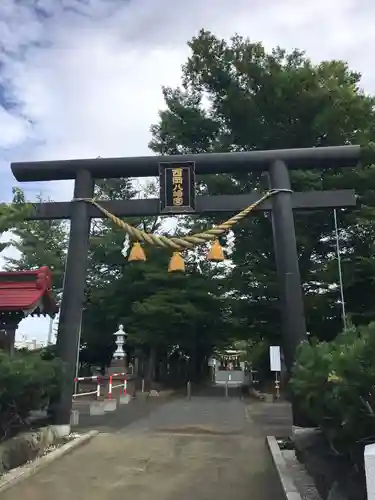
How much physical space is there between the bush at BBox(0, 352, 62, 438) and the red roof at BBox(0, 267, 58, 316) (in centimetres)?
371

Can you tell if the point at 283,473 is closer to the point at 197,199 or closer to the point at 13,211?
the point at 13,211

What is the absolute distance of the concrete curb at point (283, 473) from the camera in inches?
228

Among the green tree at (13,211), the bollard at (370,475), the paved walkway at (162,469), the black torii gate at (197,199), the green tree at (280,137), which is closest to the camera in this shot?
the bollard at (370,475)

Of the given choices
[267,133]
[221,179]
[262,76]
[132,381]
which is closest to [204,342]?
[132,381]

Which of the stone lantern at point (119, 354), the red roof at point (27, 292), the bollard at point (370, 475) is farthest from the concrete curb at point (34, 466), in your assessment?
the stone lantern at point (119, 354)

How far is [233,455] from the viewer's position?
28.6 ft

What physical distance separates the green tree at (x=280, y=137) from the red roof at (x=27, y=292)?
983cm

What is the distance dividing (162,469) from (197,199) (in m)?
5.98

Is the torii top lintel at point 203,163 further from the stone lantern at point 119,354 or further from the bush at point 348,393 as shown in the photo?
the stone lantern at point 119,354

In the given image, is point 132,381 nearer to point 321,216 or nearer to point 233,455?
point 321,216

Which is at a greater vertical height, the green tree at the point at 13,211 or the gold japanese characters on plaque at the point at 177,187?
the gold japanese characters on plaque at the point at 177,187

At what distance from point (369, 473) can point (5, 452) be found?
6116 millimetres

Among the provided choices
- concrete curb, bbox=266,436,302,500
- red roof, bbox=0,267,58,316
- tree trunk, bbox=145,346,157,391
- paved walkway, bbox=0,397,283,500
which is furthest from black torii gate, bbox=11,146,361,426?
tree trunk, bbox=145,346,157,391

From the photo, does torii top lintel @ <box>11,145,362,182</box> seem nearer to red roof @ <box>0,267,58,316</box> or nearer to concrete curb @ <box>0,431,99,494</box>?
red roof @ <box>0,267,58,316</box>
